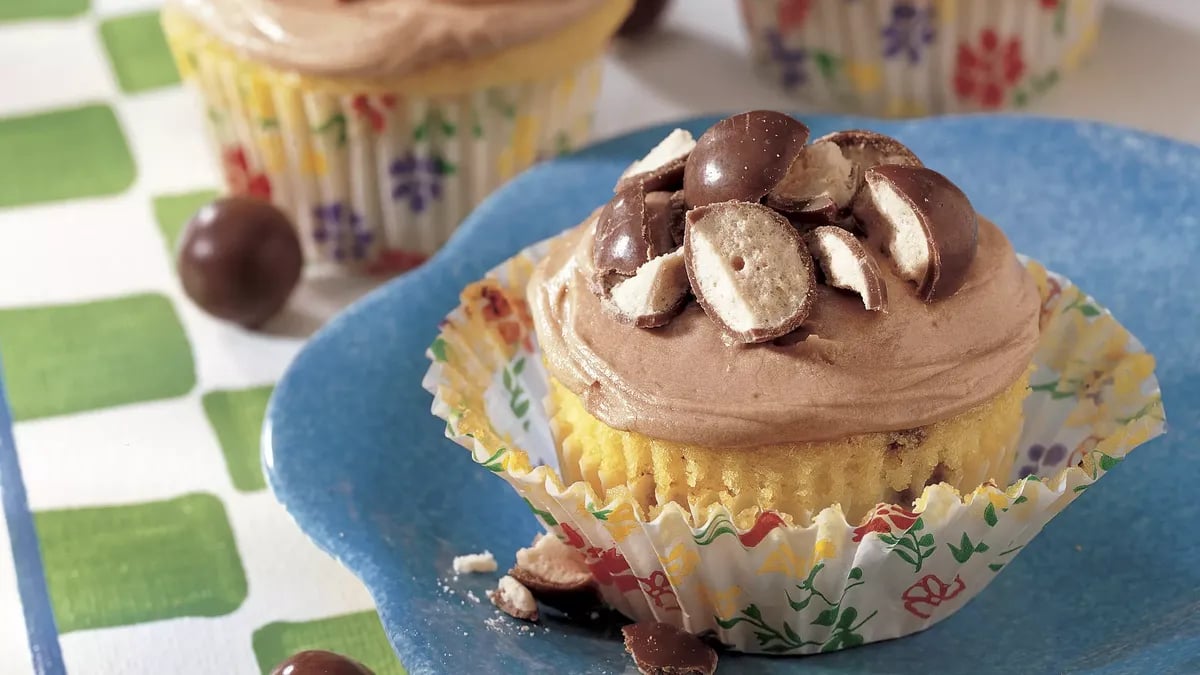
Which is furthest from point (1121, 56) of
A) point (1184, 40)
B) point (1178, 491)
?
point (1178, 491)

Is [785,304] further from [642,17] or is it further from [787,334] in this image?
[642,17]

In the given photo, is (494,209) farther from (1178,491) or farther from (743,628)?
(1178,491)

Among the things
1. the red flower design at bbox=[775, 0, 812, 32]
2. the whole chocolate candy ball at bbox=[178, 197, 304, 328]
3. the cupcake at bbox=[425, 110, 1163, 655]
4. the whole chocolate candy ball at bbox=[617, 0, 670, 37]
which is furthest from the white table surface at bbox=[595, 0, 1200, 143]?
the cupcake at bbox=[425, 110, 1163, 655]

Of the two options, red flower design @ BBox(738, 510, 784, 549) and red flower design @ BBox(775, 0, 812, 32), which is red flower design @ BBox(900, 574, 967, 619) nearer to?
red flower design @ BBox(738, 510, 784, 549)

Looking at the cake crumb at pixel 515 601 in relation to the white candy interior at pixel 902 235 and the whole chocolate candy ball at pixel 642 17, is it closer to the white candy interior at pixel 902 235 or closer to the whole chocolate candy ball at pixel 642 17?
the white candy interior at pixel 902 235

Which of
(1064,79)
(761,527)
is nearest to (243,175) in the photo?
(761,527)

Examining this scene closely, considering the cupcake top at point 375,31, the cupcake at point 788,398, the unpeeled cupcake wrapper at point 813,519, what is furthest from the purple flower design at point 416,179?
the cupcake at point 788,398

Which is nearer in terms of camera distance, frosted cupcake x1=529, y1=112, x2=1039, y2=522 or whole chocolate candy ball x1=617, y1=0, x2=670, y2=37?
frosted cupcake x1=529, y1=112, x2=1039, y2=522
